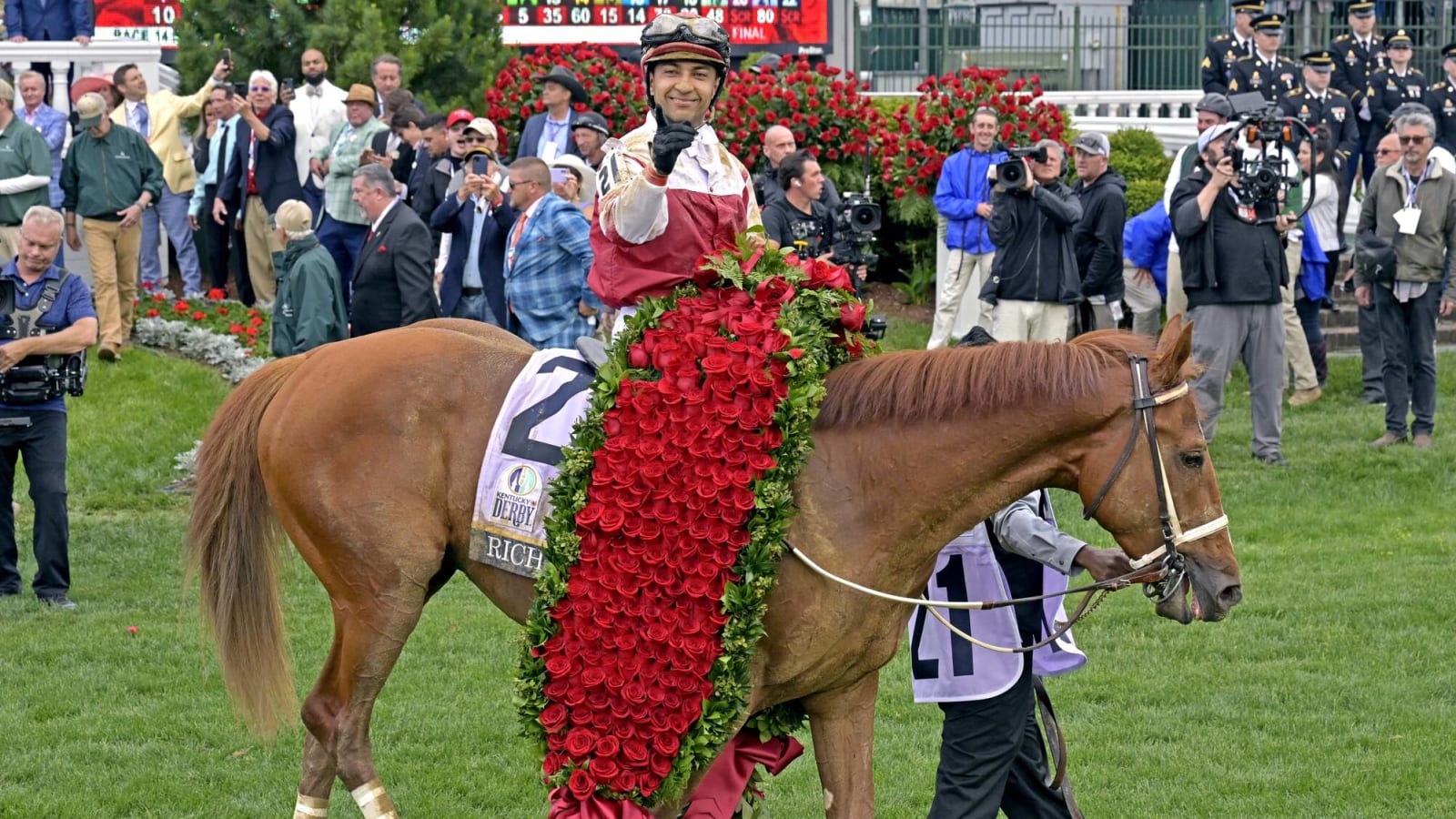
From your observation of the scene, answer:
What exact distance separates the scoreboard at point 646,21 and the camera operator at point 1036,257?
22.2 feet

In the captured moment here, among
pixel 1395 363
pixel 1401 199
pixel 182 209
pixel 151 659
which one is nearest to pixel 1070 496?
pixel 1395 363

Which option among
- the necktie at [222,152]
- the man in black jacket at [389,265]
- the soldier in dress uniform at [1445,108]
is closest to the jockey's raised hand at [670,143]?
the man in black jacket at [389,265]

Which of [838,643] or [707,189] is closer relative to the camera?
[838,643]

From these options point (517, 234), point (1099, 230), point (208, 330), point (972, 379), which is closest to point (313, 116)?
point (208, 330)

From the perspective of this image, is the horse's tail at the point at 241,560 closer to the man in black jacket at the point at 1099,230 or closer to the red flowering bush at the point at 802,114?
the man in black jacket at the point at 1099,230

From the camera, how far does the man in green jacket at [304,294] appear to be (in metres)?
9.95

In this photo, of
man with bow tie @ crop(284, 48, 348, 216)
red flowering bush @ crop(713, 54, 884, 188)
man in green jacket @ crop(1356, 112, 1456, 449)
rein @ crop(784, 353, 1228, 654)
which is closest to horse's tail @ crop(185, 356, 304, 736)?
rein @ crop(784, 353, 1228, 654)

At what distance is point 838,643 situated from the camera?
446 cm

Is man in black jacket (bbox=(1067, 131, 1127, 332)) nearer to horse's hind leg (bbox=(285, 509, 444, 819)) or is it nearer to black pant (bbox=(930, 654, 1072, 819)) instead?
black pant (bbox=(930, 654, 1072, 819))

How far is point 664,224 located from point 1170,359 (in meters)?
1.40

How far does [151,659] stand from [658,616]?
153 inches

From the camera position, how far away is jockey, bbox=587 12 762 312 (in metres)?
4.67

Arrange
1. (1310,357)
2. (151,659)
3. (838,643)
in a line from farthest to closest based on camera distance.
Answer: (1310,357), (151,659), (838,643)

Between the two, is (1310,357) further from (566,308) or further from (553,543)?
(553,543)
